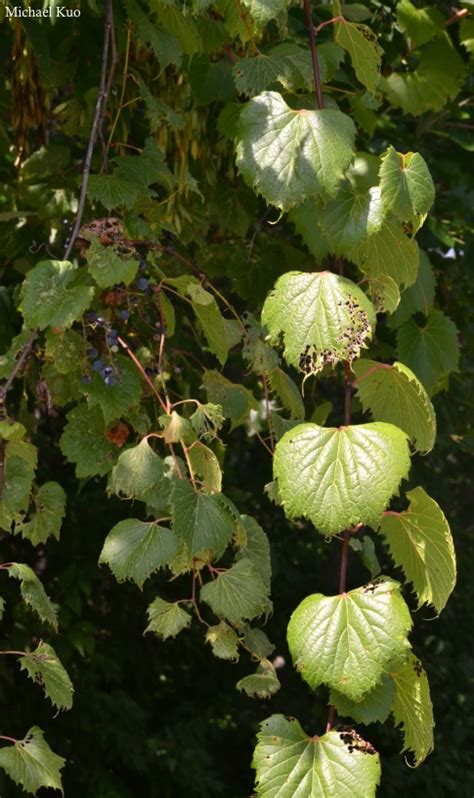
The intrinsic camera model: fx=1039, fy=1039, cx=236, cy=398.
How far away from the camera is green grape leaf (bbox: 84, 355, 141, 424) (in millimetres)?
1197

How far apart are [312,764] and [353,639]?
127 mm

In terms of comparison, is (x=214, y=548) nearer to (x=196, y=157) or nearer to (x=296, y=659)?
(x=296, y=659)

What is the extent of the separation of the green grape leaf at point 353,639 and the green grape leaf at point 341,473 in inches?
2.7

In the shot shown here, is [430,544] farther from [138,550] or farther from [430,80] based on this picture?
[430,80]

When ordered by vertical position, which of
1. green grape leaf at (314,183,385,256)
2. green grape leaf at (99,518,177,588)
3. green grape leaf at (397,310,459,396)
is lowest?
green grape leaf at (397,310,459,396)

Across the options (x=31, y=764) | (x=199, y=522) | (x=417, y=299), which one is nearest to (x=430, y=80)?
(x=417, y=299)

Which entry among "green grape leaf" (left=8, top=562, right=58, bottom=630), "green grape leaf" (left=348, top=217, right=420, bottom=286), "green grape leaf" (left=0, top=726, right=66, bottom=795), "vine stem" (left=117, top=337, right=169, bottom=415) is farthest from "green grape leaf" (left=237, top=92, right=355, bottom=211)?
"green grape leaf" (left=0, top=726, right=66, bottom=795)

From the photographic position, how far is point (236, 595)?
108 centimetres

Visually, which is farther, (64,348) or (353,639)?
(64,348)

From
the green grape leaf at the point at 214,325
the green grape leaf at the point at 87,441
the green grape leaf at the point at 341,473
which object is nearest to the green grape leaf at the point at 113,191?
the green grape leaf at the point at 214,325

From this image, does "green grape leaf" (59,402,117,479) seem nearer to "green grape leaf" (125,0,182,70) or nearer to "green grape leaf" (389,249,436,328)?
"green grape leaf" (125,0,182,70)

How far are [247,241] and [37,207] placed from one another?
1.66 feet

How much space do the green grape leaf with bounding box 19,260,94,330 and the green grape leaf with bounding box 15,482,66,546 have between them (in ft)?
0.81

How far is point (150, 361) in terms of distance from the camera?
133cm
